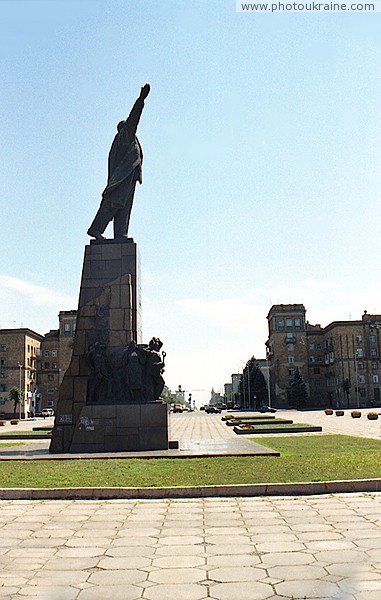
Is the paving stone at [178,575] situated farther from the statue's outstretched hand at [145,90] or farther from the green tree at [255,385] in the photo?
the green tree at [255,385]

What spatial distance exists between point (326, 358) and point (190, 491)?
85.1 meters

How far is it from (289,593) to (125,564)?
1510mm

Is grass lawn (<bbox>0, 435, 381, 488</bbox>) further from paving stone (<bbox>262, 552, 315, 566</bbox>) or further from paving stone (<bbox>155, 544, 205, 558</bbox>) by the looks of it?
paving stone (<bbox>262, 552, 315, 566</bbox>)

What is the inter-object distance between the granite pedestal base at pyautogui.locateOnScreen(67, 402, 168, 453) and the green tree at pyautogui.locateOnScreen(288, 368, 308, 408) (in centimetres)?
7140

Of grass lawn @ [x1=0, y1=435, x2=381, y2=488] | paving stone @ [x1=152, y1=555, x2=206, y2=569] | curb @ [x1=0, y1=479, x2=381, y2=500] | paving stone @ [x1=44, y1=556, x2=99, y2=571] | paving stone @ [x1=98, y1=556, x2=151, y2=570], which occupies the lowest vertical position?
paving stone @ [x1=44, y1=556, x2=99, y2=571]

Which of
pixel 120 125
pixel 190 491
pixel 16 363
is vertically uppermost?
pixel 120 125

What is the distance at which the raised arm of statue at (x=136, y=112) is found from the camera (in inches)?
701

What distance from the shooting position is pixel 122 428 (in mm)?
15047

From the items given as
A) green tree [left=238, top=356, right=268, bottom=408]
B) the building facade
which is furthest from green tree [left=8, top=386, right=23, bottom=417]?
the building facade

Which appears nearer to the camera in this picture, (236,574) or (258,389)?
(236,574)

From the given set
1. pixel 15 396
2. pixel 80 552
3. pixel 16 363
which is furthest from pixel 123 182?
pixel 16 363

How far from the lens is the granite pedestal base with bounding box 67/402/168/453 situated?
15.0 m

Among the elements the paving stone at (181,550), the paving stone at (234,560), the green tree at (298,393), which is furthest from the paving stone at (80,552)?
the green tree at (298,393)

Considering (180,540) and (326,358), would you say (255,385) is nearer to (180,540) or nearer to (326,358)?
(326,358)
